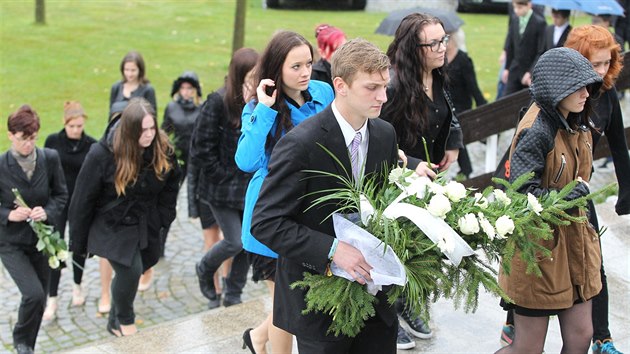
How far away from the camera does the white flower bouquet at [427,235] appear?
383 cm

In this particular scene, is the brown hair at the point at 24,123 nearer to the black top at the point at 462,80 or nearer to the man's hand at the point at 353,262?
the man's hand at the point at 353,262

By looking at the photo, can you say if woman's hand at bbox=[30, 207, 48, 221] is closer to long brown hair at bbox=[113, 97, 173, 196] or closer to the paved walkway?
long brown hair at bbox=[113, 97, 173, 196]

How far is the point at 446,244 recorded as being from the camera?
376 centimetres

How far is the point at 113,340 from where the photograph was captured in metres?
6.26

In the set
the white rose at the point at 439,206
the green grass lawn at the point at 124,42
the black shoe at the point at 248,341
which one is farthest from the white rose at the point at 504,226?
the green grass lawn at the point at 124,42

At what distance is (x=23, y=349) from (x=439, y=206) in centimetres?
429

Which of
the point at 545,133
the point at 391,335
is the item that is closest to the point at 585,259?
the point at 545,133

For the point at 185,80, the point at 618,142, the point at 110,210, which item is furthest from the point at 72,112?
the point at 618,142

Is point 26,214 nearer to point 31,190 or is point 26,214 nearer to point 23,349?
point 31,190

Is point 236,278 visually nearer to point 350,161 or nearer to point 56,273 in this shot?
point 56,273

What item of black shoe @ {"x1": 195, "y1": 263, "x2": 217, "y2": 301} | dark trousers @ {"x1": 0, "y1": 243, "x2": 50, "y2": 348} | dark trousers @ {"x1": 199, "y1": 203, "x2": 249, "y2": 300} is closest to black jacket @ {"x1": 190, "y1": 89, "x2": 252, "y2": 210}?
dark trousers @ {"x1": 199, "y1": 203, "x2": 249, "y2": 300}

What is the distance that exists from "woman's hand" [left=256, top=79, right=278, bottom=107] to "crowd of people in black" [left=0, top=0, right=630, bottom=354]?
10mm

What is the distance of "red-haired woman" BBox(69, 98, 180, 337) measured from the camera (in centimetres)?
704

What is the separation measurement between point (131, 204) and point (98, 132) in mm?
6638
